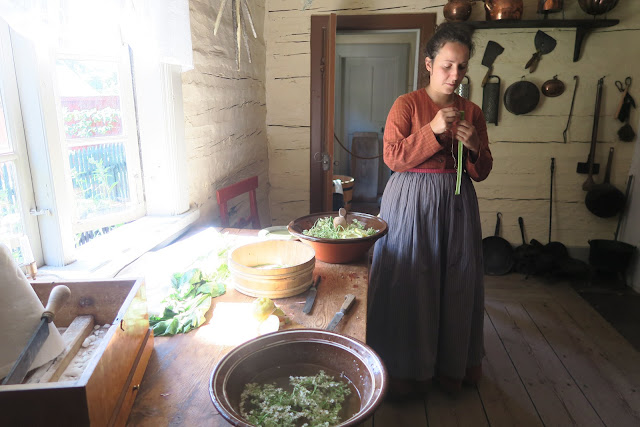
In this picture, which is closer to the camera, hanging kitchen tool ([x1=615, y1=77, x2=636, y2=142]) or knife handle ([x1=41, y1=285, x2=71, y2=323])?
knife handle ([x1=41, y1=285, x2=71, y2=323])

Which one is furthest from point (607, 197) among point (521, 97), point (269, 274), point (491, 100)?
point (269, 274)

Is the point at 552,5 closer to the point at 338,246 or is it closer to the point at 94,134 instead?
the point at 338,246

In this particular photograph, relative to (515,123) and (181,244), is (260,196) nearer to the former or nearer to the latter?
(181,244)

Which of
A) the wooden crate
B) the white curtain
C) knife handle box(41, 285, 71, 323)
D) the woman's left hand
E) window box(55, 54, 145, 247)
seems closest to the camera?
the wooden crate

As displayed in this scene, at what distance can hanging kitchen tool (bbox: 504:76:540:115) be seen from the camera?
11.0 ft

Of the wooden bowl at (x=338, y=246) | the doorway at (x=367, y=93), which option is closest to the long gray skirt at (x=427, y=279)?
the wooden bowl at (x=338, y=246)

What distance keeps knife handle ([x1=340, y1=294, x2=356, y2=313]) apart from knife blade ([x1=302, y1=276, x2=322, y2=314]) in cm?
9

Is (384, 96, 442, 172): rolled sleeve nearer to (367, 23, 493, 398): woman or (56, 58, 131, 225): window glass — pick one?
(367, 23, 493, 398): woman

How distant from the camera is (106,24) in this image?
1.37 meters

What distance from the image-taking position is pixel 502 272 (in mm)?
3607

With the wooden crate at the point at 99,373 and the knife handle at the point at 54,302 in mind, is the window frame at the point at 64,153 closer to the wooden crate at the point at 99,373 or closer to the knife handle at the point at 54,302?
the wooden crate at the point at 99,373

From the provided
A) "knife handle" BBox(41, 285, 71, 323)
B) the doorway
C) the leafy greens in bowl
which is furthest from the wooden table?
the doorway

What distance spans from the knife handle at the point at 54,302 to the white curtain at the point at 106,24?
665 mm

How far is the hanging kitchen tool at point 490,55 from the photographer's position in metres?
3.32
